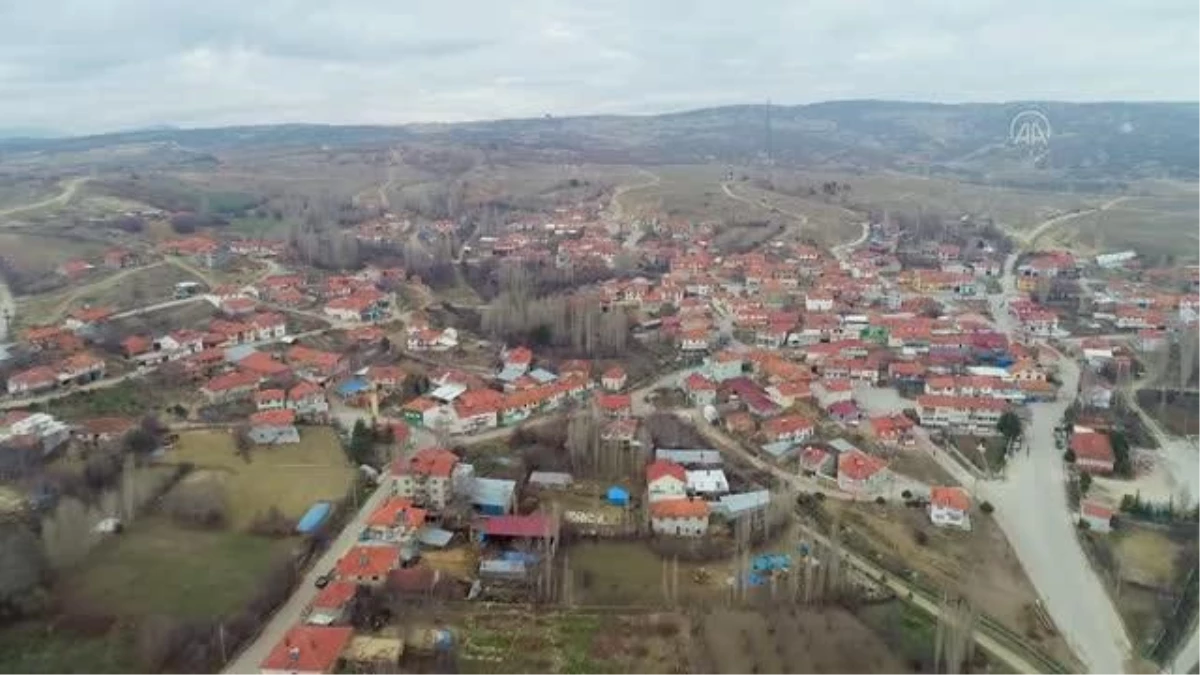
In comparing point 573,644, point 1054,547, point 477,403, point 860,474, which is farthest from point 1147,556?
point 477,403

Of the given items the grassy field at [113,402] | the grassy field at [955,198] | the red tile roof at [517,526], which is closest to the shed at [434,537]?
the red tile roof at [517,526]

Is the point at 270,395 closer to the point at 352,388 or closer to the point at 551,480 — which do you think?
the point at 352,388

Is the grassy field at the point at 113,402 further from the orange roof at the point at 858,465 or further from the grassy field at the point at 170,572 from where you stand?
the orange roof at the point at 858,465

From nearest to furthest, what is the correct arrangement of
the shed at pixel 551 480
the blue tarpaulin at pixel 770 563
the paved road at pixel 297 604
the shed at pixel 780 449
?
1. the paved road at pixel 297 604
2. the blue tarpaulin at pixel 770 563
3. the shed at pixel 551 480
4. the shed at pixel 780 449

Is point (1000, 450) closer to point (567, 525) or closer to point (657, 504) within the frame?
point (657, 504)

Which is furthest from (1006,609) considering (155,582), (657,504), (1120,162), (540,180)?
(1120,162)

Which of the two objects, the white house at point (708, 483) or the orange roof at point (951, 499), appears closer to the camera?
the orange roof at point (951, 499)

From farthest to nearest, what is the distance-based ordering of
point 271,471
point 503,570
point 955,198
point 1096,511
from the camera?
point 955,198 → point 271,471 → point 1096,511 → point 503,570

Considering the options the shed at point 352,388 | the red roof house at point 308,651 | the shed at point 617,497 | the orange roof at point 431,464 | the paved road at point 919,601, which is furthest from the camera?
the shed at point 352,388
